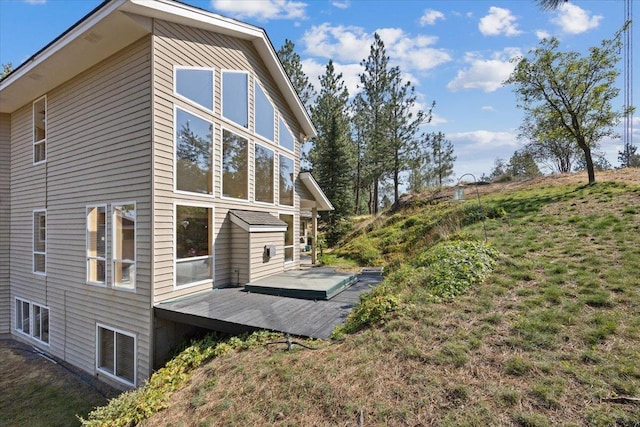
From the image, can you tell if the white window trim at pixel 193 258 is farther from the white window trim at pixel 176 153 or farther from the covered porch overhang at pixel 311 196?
the covered porch overhang at pixel 311 196

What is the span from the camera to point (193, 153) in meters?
6.71

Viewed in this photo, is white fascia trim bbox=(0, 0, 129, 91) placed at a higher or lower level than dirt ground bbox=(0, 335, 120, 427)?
higher

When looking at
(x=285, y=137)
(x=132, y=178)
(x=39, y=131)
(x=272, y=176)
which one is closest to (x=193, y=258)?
(x=132, y=178)

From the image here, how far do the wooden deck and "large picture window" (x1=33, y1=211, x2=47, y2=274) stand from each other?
5.86 meters

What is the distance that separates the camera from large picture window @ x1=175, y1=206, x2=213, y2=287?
6.29m

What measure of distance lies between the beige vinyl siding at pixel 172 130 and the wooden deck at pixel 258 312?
54 centimetres

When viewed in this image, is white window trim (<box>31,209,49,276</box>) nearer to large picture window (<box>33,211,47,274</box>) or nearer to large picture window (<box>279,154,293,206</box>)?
large picture window (<box>33,211,47,274</box>)

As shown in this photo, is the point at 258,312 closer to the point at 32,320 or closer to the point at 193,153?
the point at 193,153

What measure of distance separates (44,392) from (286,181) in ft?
27.1

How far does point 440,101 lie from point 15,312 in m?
25.8

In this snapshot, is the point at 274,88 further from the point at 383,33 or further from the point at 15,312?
the point at 383,33

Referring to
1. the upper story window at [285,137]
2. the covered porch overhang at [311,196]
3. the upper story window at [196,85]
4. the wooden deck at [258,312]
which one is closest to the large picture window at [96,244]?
the wooden deck at [258,312]

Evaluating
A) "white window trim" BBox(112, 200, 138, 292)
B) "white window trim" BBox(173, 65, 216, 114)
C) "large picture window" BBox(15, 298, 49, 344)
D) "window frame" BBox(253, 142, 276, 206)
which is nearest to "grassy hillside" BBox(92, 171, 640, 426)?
"white window trim" BBox(112, 200, 138, 292)

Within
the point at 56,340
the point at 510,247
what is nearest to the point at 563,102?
the point at 510,247
